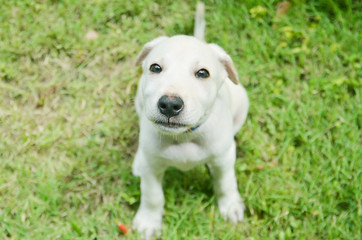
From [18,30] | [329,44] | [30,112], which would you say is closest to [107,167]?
[30,112]

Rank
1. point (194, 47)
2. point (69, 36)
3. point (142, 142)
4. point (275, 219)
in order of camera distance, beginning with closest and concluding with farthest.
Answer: point (194, 47)
point (142, 142)
point (275, 219)
point (69, 36)

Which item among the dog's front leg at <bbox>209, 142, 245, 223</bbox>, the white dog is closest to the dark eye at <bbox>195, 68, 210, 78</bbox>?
the white dog

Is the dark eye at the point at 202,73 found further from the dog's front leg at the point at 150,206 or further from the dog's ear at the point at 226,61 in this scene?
the dog's front leg at the point at 150,206

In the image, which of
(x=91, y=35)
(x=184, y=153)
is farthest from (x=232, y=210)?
(x=91, y=35)

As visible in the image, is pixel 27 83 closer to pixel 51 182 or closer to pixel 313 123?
pixel 51 182

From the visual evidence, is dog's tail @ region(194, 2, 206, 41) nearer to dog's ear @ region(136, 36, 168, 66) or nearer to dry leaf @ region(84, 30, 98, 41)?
dog's ear @ region(136, 36, 168, 66)

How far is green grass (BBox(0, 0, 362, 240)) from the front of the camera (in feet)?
14.4

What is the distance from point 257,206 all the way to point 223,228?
1.31 ft

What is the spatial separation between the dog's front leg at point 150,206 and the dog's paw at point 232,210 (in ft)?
2.00

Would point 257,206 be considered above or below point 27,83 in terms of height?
below

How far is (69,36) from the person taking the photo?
5.51 m

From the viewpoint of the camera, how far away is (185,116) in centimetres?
306

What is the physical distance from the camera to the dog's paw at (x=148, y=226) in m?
4.29

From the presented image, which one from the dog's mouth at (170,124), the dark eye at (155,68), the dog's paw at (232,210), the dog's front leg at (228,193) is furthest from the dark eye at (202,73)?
the dog's paw at (232,210)
